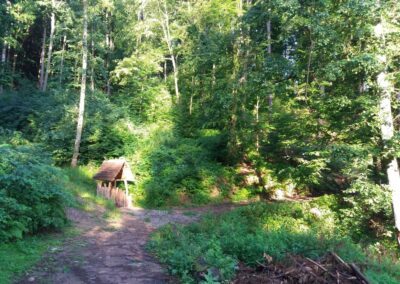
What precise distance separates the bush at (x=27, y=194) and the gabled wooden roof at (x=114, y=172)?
6417 millimetres

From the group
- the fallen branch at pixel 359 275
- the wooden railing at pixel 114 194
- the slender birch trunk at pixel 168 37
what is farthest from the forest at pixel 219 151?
the wooden railing at pixel 114 194

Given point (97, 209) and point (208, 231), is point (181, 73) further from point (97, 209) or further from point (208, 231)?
point (208, 231)

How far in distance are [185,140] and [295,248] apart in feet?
51.1

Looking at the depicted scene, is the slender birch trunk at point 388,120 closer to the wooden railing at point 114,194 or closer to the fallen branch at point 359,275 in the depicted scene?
the fallen branch at point 359,275

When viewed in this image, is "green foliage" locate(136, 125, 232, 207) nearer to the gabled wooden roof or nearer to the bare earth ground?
the gabled wooden roof

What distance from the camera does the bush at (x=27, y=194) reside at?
715 centimetres

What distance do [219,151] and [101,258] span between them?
1451 centimetres

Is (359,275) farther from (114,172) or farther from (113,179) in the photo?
(114,172)

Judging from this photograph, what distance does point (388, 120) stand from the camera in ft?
38.0

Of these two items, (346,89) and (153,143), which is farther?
(153,143)

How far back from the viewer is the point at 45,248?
742 centimetres

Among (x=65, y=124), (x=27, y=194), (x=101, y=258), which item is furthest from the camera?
(x=65, y=124)

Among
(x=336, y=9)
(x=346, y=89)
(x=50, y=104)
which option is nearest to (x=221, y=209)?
(x=346, y=89)

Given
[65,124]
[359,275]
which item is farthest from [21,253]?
[65,124]
